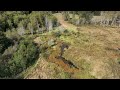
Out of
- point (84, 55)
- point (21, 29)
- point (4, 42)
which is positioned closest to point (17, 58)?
point (4, 42)

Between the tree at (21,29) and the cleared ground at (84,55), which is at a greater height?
the tree at (21,29)

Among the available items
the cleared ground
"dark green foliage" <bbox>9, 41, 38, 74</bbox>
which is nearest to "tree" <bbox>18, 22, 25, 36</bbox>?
"dark green foliage" <bbox>9, 41, 38, 74</bbox>

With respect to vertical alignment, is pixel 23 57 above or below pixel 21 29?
below

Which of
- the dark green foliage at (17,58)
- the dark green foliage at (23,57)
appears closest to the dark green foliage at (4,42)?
the dark green foliage at (17,58)

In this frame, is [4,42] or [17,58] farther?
[4,42]

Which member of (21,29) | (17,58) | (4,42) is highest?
(21,29)

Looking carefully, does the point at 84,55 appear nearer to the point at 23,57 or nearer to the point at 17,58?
the point at 23,57

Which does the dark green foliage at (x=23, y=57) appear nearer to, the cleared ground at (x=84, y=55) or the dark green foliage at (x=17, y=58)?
the dark green foliage at (x=17, y=58)

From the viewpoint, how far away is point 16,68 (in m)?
6.75

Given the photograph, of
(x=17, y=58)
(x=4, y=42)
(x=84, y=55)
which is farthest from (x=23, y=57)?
(x=84, y=55)

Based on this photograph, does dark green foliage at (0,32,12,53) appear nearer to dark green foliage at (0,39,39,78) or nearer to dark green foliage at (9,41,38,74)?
dark green foliage at (0,39,39,78)
